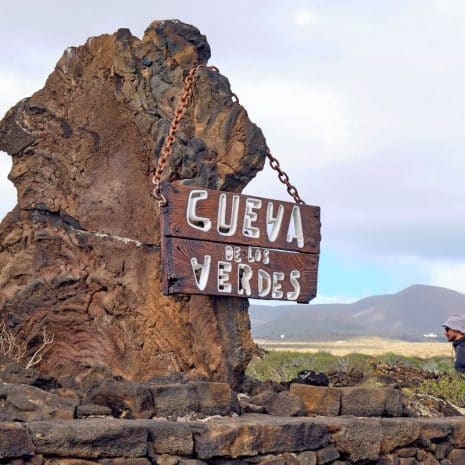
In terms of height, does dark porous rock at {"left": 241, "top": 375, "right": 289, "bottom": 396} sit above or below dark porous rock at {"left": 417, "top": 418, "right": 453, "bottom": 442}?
above

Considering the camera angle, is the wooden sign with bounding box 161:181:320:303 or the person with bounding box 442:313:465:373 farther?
the person with bounding box 442:313:465:373

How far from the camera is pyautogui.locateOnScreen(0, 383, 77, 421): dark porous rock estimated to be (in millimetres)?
5125

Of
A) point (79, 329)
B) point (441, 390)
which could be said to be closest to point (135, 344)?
point (79, 329)

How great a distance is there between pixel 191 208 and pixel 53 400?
1.72m

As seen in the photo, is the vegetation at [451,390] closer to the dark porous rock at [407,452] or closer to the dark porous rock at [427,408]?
the dark porous rock at [427,408]

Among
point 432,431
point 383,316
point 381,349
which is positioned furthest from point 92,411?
point 383,316

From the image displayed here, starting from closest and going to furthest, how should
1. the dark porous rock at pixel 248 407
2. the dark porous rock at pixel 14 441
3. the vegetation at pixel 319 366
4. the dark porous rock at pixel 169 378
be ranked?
the dark porous rock at pixel 14 441 → the dark porous rock at pixel 248 407 → the dark porous rock at pixel 169 378 → the vegetation at pixel 319 366

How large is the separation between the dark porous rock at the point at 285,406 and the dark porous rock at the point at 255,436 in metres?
0.24

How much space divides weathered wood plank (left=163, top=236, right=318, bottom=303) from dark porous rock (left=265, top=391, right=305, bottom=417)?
2.52ft

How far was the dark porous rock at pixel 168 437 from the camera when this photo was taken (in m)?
5.12

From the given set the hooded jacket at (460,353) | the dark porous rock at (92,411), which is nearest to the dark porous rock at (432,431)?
the hooded jacket at (460,353)

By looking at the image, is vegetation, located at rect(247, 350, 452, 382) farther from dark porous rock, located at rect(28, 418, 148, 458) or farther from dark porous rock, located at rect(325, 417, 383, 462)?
dark porous rock, located at rect(28, 418, 148, 458)

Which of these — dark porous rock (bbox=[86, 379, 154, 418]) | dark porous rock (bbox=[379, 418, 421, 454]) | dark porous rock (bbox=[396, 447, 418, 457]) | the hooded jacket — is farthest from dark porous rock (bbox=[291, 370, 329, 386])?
the hooded jacket

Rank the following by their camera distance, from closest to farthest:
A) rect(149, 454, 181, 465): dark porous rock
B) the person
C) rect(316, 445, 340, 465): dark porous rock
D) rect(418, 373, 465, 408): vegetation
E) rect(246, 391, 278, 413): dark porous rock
→ rect(149, 454, 181, 465): dark porous rock < rect(316, 445, 340, 465): dark porous rock < rect(246, 391, 278, 413): dark porous rock < the person < rect(418, 373, 465, 408): vegetation
